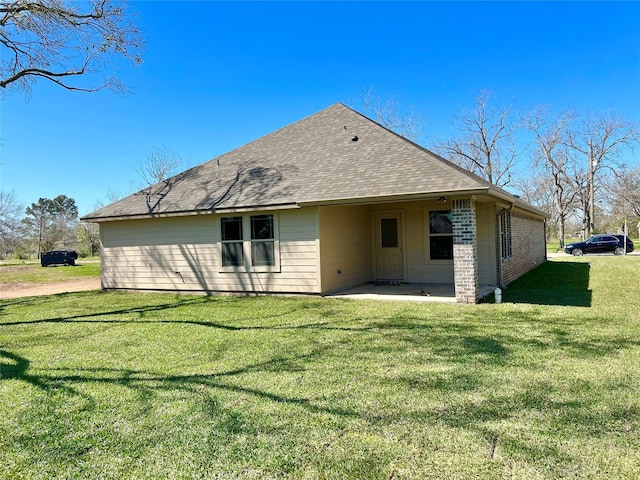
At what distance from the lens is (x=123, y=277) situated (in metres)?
12.4

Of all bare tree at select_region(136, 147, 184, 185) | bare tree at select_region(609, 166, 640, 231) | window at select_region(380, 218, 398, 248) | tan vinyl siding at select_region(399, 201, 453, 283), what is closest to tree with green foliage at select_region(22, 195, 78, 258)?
bare tree at select_region(136, 147, 184, 185)

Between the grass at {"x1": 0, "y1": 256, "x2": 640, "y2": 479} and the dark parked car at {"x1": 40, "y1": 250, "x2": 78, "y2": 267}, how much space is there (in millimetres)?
21983

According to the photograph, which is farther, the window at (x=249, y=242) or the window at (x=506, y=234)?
the window at (x=506, y=234)

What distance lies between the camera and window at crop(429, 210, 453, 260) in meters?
10.9

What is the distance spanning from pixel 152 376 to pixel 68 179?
27.5 meters

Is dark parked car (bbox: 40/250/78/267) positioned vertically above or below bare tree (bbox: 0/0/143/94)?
below

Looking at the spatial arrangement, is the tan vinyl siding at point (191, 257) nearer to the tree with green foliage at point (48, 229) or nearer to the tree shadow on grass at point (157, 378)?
the tree shadow on grass at point (157, 378)

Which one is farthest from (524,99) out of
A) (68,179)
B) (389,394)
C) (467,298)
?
(389,394)

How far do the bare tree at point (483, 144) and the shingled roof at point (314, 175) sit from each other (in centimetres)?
2652

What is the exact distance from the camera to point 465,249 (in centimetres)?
804

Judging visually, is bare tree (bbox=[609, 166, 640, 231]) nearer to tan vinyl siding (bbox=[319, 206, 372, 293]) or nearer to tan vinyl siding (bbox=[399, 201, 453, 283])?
tan vinyl siding (bbox=[399, 201, 453, 283])

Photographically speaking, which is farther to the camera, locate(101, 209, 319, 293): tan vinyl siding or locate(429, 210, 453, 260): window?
locate(429, 210, 453, 260): window

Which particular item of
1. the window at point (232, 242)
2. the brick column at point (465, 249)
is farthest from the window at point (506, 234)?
the window at point (232, 242)

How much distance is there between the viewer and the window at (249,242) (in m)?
10.2
